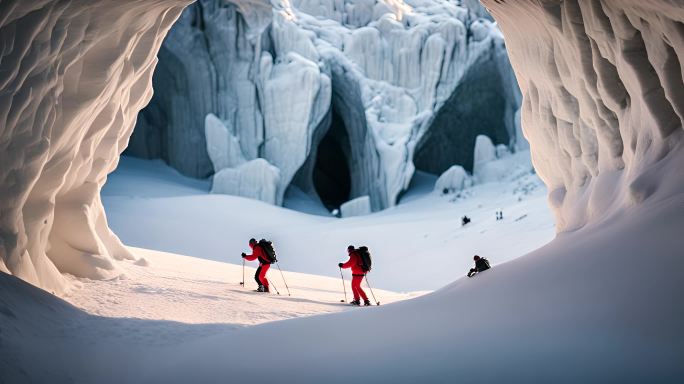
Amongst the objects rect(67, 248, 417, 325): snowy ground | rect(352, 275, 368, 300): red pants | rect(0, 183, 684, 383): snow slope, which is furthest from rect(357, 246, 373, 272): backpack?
rect(0, 183, 684, 383): snow slope

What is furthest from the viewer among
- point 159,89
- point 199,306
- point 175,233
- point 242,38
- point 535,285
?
point 159,89

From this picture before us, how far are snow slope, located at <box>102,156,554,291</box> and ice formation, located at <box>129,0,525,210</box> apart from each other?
4563 mm

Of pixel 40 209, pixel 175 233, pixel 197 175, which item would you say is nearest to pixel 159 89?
pixel 197 175

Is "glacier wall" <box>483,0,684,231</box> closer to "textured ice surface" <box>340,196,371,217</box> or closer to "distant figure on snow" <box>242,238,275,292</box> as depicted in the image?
"distant figure on snow" <box>242,238,275,292</box>

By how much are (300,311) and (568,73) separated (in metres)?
4.44

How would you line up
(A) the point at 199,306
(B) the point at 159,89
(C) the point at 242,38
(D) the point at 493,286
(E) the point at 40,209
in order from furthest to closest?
1. (B) the point at 159,89
2. (C) the point at 242,38
3. (A) the point at 199,306
4. (E) the point at 40,209
5. (D) the point at 493,286

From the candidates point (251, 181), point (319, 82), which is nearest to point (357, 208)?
point (251, 181)

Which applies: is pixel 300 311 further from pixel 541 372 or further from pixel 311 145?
pixel 311 145

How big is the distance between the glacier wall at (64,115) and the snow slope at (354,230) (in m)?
8.17

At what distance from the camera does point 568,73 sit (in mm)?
7457

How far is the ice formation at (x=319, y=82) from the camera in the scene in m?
27.6

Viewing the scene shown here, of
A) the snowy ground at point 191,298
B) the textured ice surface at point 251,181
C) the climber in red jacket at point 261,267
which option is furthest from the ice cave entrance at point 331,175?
the climber in red jacket at point 261,267

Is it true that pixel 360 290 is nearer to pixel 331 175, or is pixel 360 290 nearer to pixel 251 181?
pixel 251 181

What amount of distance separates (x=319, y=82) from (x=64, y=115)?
2046cm
